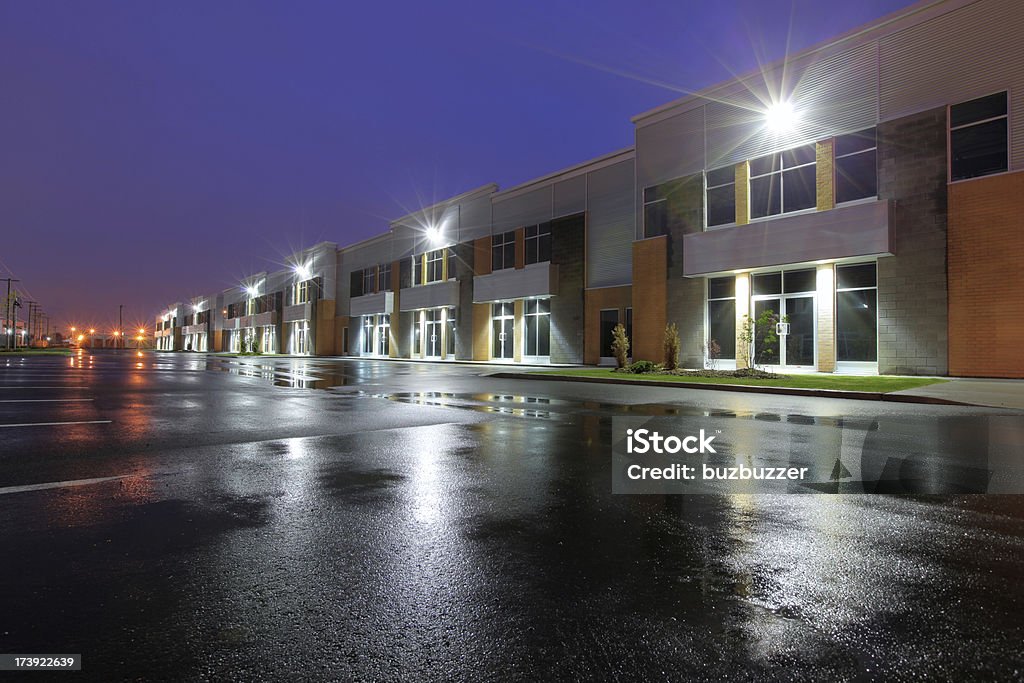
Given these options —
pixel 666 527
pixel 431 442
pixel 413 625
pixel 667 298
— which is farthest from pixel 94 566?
pixel 667 298

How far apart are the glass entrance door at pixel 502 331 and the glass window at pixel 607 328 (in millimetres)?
7929

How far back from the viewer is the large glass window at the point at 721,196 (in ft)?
81.0

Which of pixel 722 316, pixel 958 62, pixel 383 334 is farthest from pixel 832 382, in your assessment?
pixel 383 334

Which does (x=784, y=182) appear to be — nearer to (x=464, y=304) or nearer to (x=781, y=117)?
(x=781, y=117)

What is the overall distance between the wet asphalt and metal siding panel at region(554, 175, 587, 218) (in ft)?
92.9

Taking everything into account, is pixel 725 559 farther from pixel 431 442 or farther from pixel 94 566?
pixel 431 442

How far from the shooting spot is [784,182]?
2289 cm

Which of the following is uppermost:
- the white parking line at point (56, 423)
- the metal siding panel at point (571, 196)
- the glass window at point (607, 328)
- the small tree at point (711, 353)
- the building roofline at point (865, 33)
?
the building roofline at point (865, 33)

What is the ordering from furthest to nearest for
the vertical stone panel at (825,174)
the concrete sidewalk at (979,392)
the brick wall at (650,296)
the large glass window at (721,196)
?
the brick wall at (650,296) → the large glass window at (721,196) → the vertical stone panel at (825,174) → the concrete sidewalk at (979,392)

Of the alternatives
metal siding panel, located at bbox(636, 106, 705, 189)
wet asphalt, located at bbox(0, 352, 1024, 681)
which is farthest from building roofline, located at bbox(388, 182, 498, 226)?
wet asphalt, located at bbox(0, 352, 1024, 681)

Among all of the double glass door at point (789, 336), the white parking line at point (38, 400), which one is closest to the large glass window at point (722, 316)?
the double glass door at point (789, 336)

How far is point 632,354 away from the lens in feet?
92.8

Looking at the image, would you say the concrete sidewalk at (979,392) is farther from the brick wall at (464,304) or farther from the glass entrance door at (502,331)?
the brick wall at (464,304)

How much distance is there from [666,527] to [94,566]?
3.74m
